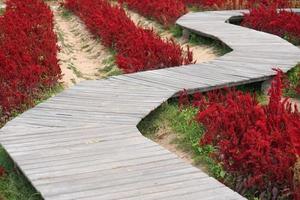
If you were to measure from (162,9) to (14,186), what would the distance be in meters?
10.5

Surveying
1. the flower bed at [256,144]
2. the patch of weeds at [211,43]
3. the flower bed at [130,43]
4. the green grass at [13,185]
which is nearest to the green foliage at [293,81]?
the flower bed at [130,43]

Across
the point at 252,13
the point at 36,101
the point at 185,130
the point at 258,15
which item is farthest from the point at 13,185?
the point at 252,13

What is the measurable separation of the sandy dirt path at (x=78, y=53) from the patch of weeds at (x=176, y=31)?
1.88m

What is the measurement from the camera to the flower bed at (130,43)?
991 cm

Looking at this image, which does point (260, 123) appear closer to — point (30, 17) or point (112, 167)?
point (112, 167)

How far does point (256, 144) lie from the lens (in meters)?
5.34

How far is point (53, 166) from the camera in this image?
17.6 ft

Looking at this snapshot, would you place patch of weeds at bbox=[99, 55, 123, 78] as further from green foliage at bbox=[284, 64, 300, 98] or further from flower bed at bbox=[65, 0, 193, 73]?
green foliage at bbox=[284, 64, 300, 98]

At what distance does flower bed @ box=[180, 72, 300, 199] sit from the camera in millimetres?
5090

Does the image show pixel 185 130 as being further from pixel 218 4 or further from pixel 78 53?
pixel 218 4

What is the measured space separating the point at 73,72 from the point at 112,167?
5.56 metres

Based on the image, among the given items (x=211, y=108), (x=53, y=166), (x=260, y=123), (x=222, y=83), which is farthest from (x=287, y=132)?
(x=222, y=83)

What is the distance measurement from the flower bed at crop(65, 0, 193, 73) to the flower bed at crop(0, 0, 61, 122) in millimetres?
1130

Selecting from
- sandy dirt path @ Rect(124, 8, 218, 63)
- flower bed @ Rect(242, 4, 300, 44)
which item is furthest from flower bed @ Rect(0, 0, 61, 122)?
flower bed @ Rect(242, 4, 300, 44)
